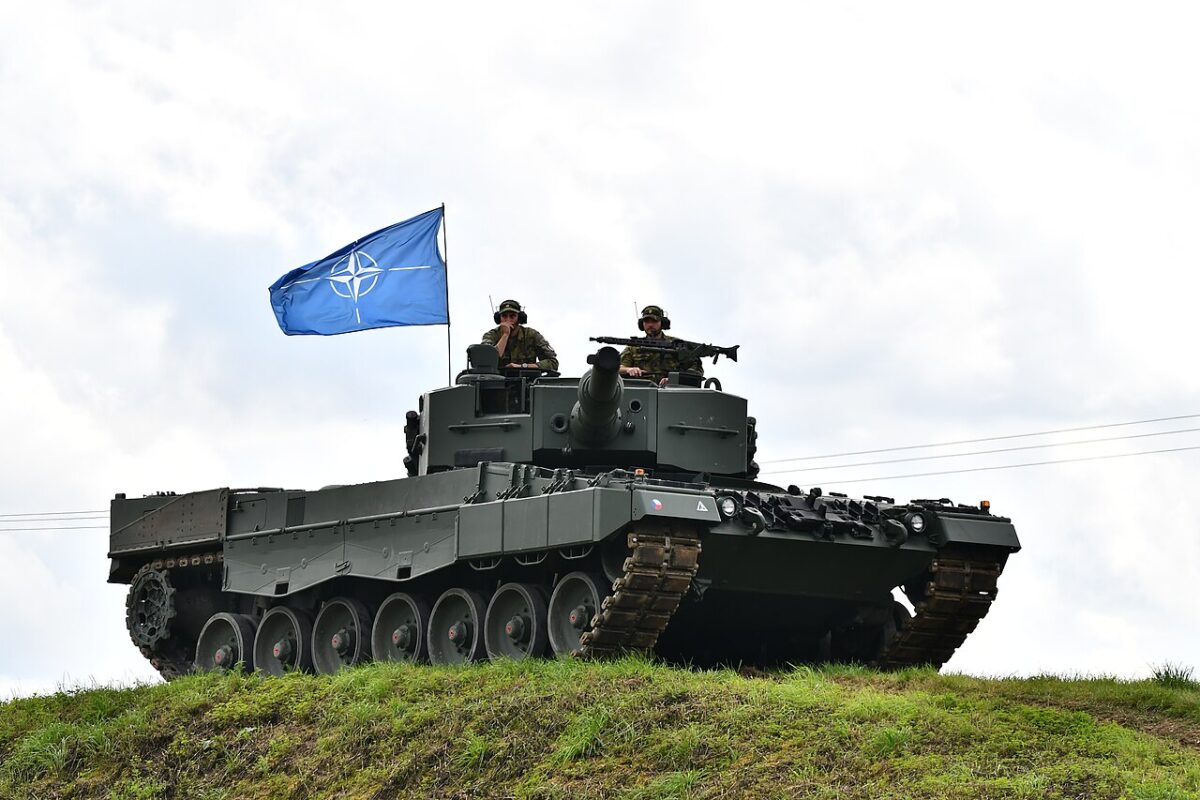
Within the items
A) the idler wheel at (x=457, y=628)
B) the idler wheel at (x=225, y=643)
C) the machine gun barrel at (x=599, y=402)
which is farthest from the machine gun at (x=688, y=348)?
the idler wheel at (x=225, y=643)

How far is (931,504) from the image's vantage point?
17.1 metres

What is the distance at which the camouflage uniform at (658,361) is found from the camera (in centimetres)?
1959

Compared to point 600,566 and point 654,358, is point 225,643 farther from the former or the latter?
point 600,566

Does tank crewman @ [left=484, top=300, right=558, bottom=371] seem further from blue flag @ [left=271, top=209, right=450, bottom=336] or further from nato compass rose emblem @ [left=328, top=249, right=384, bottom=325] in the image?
nato compass rose emblem @ [left=328, top=249, right=384, bottom=325]

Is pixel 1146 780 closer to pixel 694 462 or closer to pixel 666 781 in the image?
pixel 666 781

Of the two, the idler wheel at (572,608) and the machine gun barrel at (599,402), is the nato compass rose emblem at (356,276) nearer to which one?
the machine gun barrel at (599,402)

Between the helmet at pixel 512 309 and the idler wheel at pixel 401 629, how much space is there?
3548mm

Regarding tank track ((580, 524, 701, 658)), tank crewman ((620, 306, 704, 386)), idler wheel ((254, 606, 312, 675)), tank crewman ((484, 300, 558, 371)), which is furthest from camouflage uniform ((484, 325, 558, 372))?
tank track ((580, 524, 701, 658))

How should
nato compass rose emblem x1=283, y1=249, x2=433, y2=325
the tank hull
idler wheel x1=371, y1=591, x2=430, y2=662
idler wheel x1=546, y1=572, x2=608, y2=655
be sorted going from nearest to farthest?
1. the tank hull
2. idler wheel x1=546, y1=572, x2=608, y2=655
3. idler wheel x1=371, y1=591, x2=430, y2=662
4. nato compass rose emblem x1=283, y1=249, x2=433, y2=325

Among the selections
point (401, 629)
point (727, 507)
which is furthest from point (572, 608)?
point (401, 629)

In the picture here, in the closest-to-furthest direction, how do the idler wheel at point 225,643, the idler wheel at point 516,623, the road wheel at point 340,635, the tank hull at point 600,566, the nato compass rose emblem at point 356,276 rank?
the tank hull at point 600,566 < the idler wheel at point 516,623 < the road wheel at point 340,635 < the idler wheel at point 225,643 < the nato compass rose emblem at point 356,276

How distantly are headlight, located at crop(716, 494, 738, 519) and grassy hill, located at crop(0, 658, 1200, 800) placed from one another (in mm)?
1496

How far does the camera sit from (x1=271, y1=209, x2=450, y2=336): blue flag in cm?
2164

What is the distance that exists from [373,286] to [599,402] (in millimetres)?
5708
